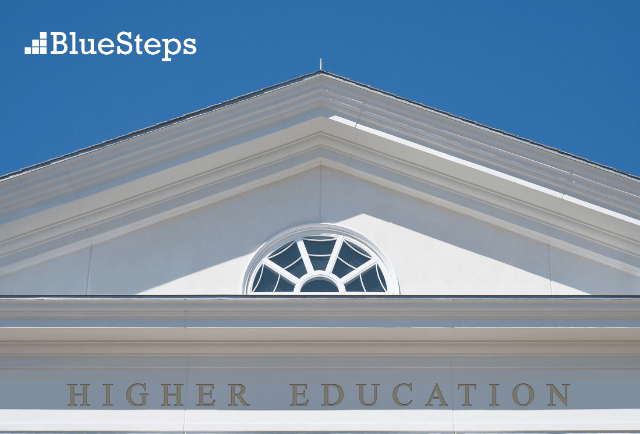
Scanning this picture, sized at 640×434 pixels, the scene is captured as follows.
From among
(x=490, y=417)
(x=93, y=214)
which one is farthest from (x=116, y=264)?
(x=490, y=417)

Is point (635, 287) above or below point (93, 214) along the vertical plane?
below

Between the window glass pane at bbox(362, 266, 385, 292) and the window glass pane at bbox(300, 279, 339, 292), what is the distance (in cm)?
36

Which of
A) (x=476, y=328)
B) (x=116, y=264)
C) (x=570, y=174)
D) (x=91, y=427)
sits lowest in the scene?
(x=91, y=427)

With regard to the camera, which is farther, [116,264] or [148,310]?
[116,264]

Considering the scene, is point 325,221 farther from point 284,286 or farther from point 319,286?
point 284,286

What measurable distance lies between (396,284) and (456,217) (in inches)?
44.7

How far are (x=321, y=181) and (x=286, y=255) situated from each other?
105 cm

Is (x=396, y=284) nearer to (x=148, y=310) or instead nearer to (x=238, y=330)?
(x=238, y=330)

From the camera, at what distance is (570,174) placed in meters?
9.91

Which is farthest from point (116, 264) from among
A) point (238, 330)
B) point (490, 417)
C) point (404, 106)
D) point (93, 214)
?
point (490, 417)

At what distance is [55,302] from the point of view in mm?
9164

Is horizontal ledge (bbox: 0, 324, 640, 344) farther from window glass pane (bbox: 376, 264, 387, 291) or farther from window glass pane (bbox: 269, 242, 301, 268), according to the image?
window glass pane (bbox: 269, 242, 301, 268)

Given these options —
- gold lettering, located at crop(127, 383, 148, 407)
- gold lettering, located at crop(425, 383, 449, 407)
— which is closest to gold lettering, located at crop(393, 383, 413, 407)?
gold lettering, located at crop(425, 383, 449, 407)

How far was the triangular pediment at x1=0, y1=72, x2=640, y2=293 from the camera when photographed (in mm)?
9867
